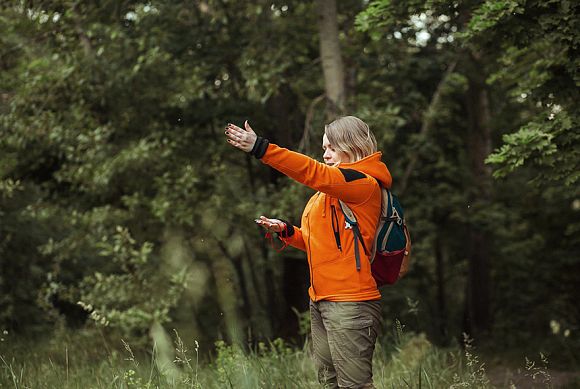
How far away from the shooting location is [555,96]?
5719 mm

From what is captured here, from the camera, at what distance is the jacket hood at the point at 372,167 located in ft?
11.7

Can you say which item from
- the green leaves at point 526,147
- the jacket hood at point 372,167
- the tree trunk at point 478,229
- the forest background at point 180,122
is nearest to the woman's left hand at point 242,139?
A: the jacket hood at point 372,167

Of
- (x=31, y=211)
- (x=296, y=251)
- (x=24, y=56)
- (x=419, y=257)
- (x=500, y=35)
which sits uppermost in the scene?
(x=24, y=56)

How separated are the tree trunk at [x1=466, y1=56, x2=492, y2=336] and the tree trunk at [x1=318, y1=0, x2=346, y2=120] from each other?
233 inches

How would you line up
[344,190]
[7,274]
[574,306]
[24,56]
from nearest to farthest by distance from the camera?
[344,190] < [24,56] < [7,274] < [574,306]

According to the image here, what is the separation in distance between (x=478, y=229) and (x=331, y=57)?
6.72 meters

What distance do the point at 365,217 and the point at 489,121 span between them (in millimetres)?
11807

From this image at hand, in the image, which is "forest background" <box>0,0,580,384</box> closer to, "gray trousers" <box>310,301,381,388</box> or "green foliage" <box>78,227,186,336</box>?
"green foliage" <box>78,227,186,336</box>

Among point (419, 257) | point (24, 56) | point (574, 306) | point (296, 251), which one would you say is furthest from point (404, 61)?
point (574, 306)

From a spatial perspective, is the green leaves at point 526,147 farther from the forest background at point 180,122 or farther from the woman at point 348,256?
the woman at point 348,256

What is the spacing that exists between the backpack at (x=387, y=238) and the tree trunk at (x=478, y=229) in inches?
424

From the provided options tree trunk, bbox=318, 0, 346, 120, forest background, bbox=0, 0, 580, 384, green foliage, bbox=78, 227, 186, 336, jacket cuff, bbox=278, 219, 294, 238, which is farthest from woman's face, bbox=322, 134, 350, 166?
green foliage, bbox=78, 227, 186, 336

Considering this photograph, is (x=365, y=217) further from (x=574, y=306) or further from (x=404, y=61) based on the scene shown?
(x=574, y=306)

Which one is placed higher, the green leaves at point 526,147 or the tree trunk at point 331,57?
the tree trunk at point 331,57
